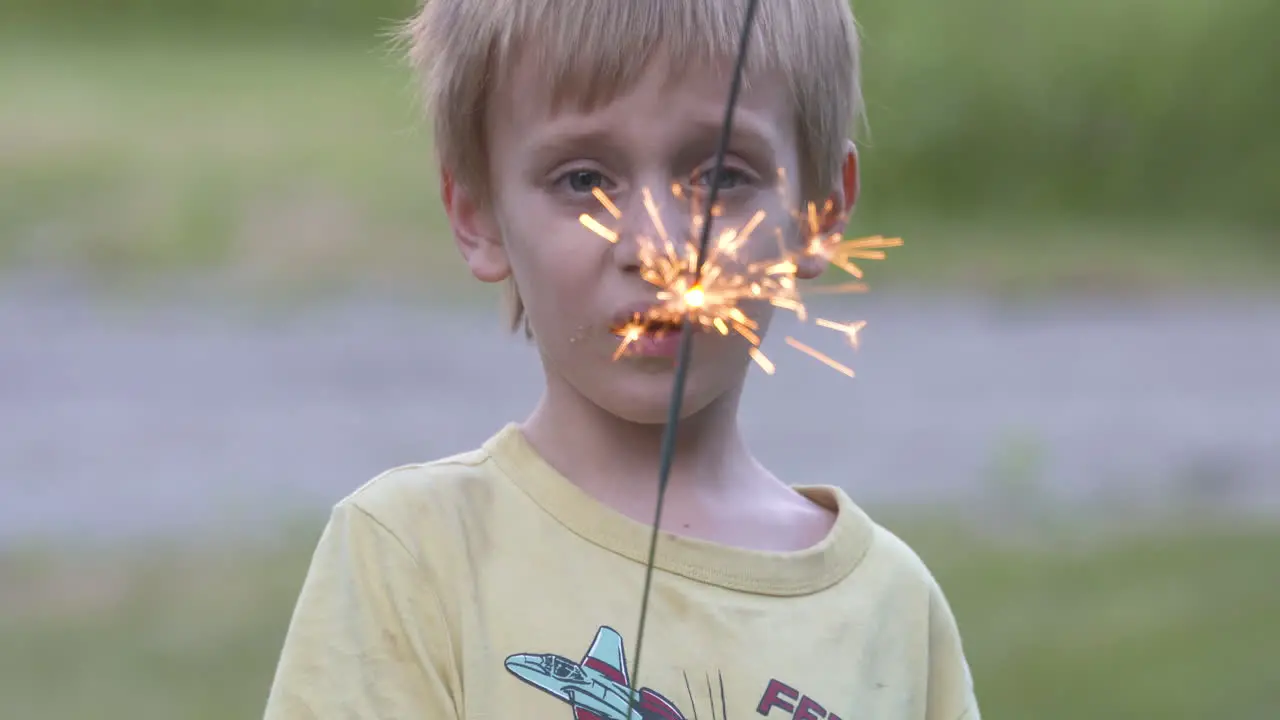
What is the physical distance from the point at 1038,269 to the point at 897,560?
4.31 meters

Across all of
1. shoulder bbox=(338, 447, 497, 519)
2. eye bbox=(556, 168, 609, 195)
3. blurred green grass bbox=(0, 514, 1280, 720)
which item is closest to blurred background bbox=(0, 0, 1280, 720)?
blurred green grass bbox=(0, 514, 1280, 720)

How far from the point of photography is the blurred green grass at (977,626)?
262 cm

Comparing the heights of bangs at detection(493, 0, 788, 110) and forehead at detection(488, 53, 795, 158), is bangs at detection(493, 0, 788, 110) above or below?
above

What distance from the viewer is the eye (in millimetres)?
897

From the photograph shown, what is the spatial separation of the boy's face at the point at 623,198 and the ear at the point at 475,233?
0.06 feet

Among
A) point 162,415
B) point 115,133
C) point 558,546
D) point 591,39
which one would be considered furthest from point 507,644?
point 115,133

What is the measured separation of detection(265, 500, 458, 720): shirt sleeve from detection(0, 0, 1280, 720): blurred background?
1683 mm

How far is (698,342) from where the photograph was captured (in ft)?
2.99

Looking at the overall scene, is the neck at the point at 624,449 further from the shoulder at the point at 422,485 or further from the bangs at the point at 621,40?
the bangs at the point at 621,40

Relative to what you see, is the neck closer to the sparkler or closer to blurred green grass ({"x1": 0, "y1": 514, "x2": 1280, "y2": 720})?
the sparkler

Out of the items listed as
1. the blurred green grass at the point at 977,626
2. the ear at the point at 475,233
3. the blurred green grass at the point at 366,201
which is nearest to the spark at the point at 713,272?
the ear at the point at 475,233

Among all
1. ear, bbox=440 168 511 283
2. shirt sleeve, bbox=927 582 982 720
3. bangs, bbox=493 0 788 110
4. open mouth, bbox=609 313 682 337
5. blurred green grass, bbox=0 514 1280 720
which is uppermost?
bangs, bbox=493 0 788 110

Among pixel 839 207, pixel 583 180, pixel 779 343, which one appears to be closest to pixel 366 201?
pixel 779 343

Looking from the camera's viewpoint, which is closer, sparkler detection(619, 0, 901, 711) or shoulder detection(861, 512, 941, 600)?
sparkler detection(619, 0, 901, 711)
